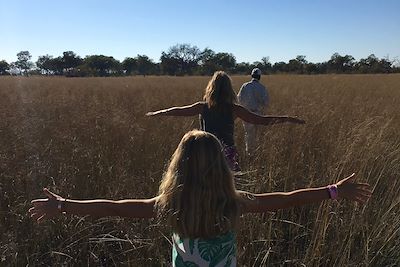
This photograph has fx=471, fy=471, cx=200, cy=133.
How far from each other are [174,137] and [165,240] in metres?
2.13

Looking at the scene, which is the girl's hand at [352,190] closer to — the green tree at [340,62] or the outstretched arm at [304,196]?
the outstretched arm at [304,196]

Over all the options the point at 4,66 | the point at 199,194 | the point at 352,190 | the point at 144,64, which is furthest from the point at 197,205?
the point at 4,66

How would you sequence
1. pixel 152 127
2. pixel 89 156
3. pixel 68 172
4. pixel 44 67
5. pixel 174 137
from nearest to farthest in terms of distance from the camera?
pixel 68 172
pixel 89 156
pixel 174 137
pixel 152 127
pixel 44 67

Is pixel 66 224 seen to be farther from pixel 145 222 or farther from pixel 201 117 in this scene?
pixel 201 117

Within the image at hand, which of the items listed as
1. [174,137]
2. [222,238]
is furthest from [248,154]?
[222,238]

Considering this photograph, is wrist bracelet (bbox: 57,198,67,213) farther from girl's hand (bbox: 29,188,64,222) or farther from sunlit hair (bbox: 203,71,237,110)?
sunlit hair (bbox: 203,71,237,110)

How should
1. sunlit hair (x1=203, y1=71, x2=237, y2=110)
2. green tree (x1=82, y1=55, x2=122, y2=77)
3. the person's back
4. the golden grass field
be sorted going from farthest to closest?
green tree (x1=82, y1=55, x2=122, y2=77), the person's back, sunlit hair (x1=203, y1=71, x2=237, y2=110), the golden grass field

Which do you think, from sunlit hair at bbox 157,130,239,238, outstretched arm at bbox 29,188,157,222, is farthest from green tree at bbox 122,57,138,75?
sunlit hair at bbox 157,130,239,238

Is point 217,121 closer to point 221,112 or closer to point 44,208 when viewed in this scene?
point 221,112

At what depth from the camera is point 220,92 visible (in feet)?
13.2

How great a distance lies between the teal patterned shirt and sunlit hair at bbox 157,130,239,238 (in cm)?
3

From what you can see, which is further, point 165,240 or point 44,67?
point 44,67

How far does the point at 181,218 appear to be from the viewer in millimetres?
1754

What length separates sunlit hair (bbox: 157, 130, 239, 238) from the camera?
175 centimetres
